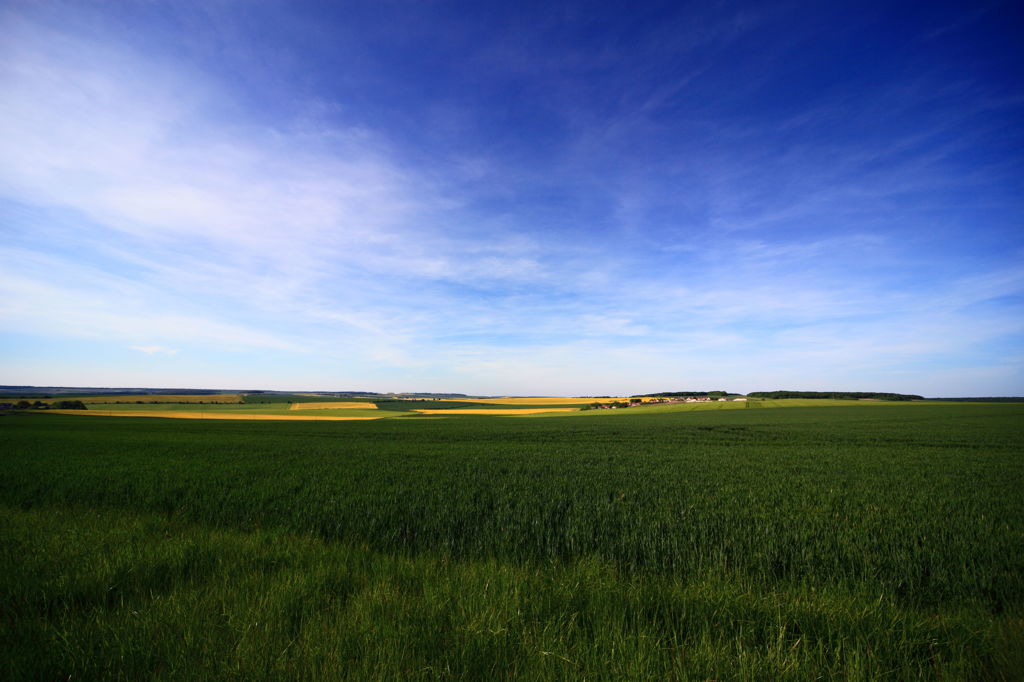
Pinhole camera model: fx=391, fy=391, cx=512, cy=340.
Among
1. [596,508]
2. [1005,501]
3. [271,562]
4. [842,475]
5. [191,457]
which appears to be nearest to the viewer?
[271,562]

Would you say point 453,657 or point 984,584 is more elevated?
point 453,657

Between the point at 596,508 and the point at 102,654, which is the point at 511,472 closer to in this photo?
the point at 596,508

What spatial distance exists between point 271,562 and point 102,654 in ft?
7.34

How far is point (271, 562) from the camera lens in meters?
5.19

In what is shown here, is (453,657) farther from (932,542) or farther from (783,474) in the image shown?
(783,474)

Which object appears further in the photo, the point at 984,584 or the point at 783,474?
the point at 783,474

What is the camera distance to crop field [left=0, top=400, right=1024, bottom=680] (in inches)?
120

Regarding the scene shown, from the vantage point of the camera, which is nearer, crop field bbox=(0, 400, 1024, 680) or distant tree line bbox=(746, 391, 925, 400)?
crop field bbox=(0, 400, 1024, 680)

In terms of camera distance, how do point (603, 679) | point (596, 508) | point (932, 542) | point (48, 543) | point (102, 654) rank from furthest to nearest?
point (596, 508) < point (932, 542) < point (48, 543) < point (102, 654) < point (603, 679)

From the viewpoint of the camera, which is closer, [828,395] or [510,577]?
[510,577]

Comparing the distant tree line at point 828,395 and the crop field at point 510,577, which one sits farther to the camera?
the distant tree line at point 828,395

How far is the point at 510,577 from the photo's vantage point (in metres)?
4.54

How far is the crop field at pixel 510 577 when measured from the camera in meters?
3.05

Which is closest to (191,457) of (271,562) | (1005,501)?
(271,562)
